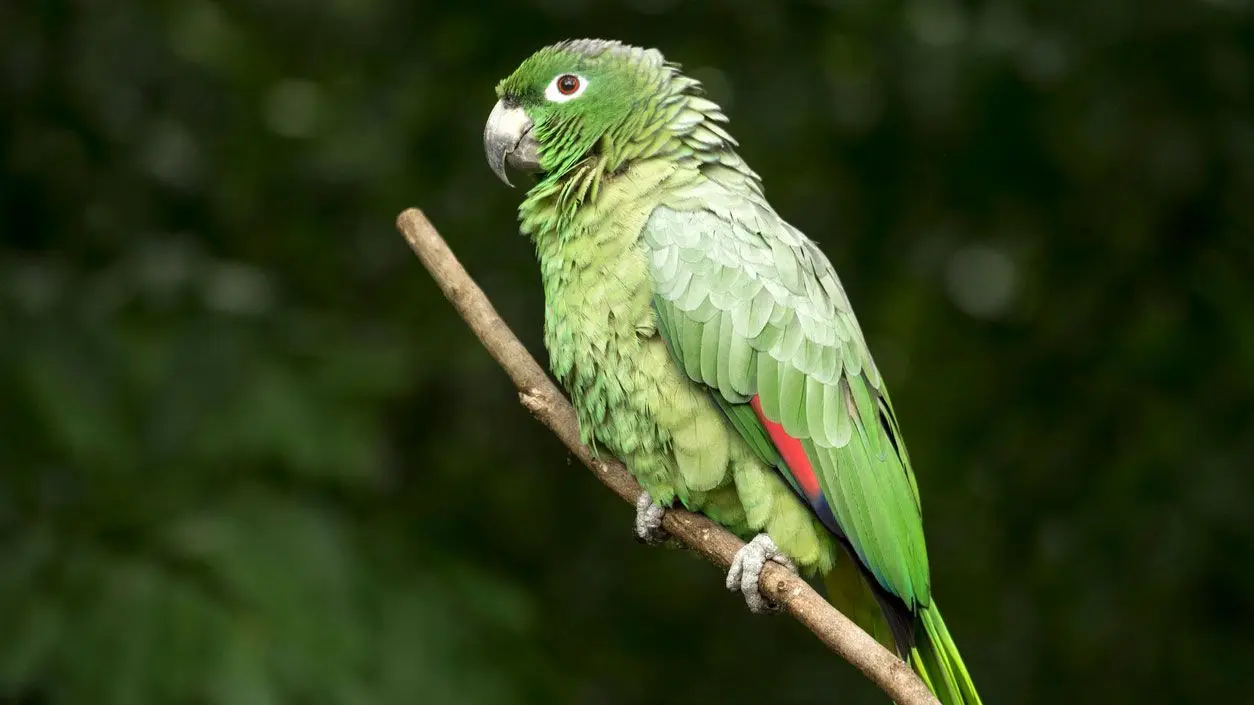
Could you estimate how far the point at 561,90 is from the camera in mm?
2666

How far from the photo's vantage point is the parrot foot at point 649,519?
8.20 ft

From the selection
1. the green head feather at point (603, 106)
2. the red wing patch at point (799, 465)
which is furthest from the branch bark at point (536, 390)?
the green head feather at point (603, 106)

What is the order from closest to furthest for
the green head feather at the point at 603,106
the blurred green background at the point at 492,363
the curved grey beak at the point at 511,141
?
1. the green head feather at the point at 603,106
2. the curved grey beak at the point at 511,141
3. the blurred green background at the point at 492,363

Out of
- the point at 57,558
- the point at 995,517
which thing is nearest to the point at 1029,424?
the point at 995,517

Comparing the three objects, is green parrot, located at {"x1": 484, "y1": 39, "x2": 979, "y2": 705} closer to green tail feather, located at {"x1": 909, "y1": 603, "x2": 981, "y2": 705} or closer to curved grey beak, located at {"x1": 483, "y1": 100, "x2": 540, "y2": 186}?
green tail feather, located at {"x1": 909, "y1": 603, "x2": 981, "y2": 705}

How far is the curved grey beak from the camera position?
2713 millimetres

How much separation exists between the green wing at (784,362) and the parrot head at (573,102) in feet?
0.88

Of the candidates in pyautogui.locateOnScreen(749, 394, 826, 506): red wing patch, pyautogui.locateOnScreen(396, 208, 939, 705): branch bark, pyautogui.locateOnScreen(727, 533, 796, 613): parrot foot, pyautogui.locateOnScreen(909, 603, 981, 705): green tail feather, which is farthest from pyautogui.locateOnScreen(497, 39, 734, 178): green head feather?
Answer: pyautogui.locateOnScreen(909, 603, 981, 705): green tail feather

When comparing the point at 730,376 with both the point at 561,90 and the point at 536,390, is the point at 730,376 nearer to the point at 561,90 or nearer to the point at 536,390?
the point at 536,390

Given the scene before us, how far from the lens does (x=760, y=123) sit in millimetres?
3803

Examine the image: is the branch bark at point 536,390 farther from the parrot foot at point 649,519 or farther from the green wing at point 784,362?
the green wing at point 784,362

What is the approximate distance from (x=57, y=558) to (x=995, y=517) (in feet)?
9.00

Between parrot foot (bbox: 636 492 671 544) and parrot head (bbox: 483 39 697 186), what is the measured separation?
73 cm

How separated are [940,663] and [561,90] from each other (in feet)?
4.72
